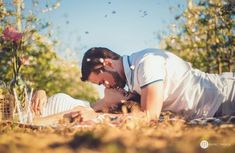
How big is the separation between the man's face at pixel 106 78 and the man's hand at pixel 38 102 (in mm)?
356

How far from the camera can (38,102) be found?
111 inches

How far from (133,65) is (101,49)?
219mm

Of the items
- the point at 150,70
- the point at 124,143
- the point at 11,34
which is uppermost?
the point at 11,34

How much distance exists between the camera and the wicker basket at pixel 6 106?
306cm

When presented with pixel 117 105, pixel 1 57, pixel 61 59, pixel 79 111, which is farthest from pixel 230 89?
pixel 61 59

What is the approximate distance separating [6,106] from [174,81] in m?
1.20

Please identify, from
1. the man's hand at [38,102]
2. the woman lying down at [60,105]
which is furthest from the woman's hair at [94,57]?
the man's hand at [38,102]

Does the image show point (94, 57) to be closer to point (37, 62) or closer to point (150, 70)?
point (150, 70)

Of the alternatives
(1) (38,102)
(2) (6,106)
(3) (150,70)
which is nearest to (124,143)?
(3) (150,70)

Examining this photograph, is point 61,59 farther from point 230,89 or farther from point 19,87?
point 230,89

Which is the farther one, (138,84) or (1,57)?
(1,57)

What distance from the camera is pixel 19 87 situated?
10.9 feet

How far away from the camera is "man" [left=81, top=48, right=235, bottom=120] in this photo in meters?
2.55

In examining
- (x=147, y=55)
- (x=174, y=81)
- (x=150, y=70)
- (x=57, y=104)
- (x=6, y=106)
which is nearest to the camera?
(x=150, y=70)
